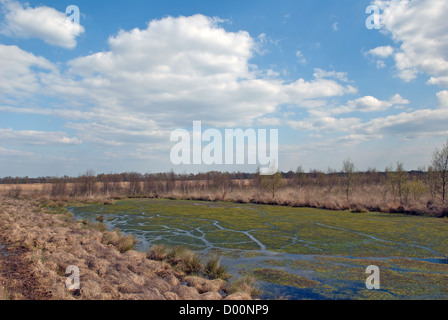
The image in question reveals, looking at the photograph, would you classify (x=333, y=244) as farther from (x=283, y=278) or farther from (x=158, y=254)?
(x=158, y=254)

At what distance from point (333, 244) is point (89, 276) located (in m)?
9.78

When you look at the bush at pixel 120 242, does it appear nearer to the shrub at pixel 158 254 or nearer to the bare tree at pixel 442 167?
the shrub at pixel 158 254

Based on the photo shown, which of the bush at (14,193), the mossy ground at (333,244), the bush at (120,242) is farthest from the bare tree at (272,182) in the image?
the bush at (14,193)


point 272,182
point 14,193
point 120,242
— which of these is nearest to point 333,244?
point 120,242

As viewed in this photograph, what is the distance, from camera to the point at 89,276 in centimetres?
685

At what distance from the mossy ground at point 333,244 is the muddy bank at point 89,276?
257 cm

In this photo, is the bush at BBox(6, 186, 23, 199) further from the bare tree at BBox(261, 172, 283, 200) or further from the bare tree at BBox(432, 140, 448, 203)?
the bare tree at BBox(432, 140, 448, 203)

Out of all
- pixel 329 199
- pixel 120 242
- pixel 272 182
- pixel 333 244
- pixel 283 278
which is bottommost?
pixel 333 244

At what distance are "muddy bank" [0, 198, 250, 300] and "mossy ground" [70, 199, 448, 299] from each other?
101 inches

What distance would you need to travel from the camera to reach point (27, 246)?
938 centimetres

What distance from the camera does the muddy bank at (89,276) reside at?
5848mm
